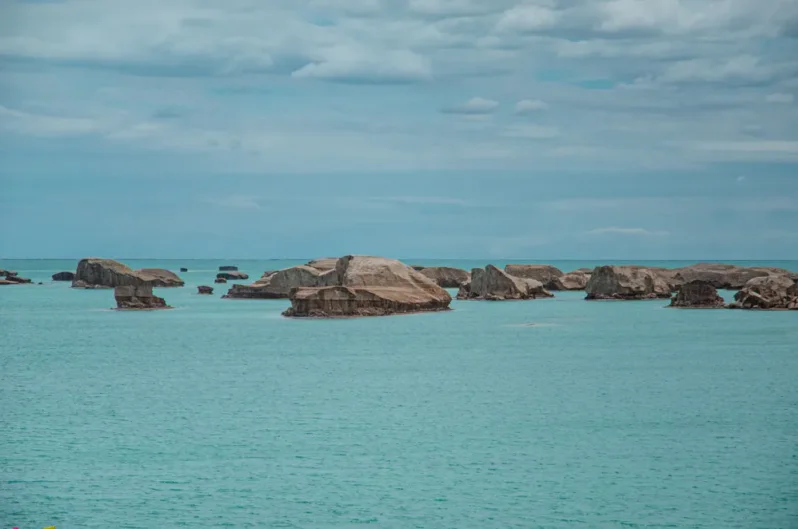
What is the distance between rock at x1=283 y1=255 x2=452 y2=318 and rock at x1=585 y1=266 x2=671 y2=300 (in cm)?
3074

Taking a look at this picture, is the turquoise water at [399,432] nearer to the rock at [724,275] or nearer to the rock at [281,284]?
the rock at [281,284]

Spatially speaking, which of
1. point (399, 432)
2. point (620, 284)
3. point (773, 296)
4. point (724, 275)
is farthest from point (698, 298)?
point (399, 432)

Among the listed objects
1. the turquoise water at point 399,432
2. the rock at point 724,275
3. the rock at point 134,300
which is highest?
the rock at point 724,275

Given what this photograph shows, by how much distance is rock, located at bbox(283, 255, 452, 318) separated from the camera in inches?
3866

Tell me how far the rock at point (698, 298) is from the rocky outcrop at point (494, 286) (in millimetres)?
21880

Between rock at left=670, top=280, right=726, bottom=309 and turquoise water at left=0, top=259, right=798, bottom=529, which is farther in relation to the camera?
rock at left=670, top=280, right=726, bottom=309

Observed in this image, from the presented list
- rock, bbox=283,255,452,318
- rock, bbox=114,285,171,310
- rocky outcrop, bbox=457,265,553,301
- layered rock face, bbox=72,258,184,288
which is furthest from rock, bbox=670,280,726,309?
layered rock face, bbox=72,258,184,288

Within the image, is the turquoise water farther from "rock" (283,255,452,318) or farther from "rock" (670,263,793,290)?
"rock" (670,263,793,290)

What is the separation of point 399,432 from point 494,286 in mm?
95579

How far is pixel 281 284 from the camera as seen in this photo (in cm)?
12900

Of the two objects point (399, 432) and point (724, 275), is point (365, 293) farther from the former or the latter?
point (724, 275)

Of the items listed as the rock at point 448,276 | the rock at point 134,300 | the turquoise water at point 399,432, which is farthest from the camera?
the rock at point 448,276

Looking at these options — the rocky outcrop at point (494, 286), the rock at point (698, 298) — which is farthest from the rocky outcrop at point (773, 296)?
the rocky outcrop at point (494, 286)

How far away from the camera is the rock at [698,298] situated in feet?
379
